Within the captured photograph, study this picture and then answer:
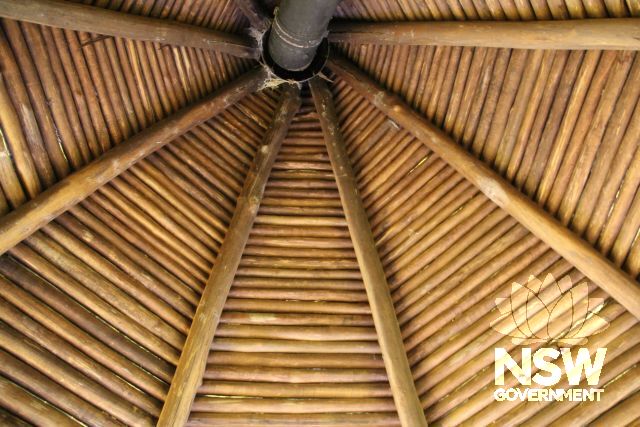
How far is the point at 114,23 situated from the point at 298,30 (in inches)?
54.9

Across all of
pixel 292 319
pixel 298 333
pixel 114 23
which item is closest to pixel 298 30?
pixel 114 23

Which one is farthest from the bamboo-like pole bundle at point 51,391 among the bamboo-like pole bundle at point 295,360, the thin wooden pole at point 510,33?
the thin wooden pole at point 510,33

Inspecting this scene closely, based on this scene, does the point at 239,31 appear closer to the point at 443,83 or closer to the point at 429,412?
the point at 443,83

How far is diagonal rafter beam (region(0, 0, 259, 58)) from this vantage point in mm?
3328

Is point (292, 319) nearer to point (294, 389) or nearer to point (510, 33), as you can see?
point (294, 389)

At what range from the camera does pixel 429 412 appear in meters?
4.13

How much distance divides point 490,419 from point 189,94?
3.72 m

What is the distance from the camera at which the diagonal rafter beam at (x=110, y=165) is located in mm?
3578

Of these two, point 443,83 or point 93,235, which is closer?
point 93,235

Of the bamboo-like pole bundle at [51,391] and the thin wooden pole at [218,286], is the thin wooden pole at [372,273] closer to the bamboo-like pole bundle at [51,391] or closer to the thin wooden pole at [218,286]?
the thin wooden pole at [218,286]

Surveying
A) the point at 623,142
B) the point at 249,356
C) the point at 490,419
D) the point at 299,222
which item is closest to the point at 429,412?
the point at 490,419

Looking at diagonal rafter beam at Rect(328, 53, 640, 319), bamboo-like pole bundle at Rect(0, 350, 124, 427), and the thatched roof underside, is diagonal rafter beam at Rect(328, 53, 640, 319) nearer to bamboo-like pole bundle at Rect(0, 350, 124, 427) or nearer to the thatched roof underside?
the thatched roof underside

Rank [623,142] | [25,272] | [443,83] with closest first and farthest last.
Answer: [623,142] < [25,272] < [443,83]

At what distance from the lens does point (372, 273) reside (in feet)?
14.5
